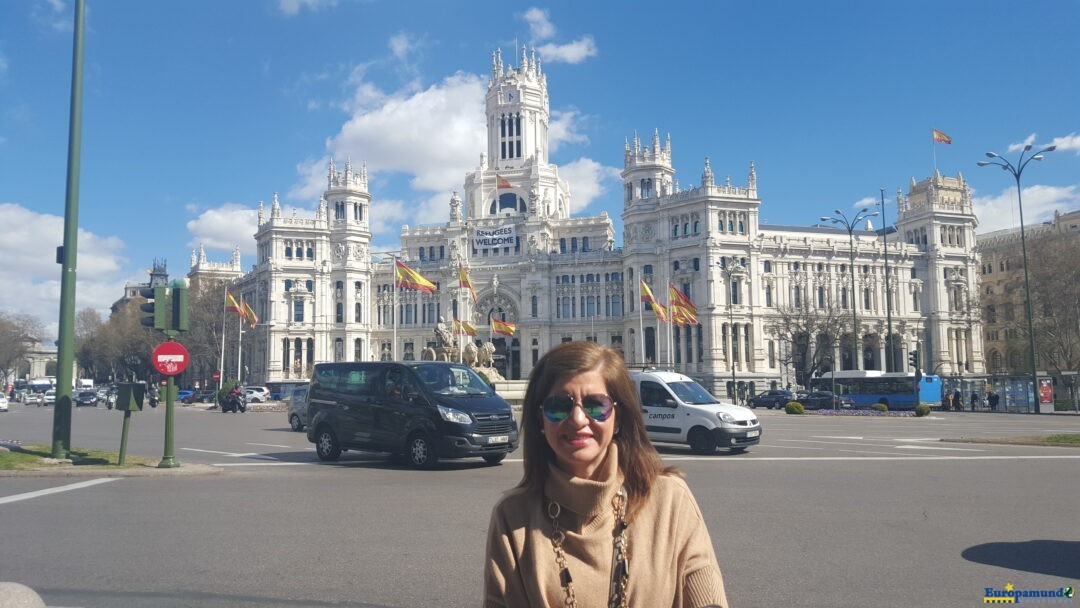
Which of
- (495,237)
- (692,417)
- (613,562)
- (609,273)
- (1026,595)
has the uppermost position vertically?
(495,237)

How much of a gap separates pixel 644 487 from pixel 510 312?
8593 cm

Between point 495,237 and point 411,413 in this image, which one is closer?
point 411,413

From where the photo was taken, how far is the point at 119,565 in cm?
755

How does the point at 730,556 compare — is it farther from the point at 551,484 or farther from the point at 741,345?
the point at 741,345

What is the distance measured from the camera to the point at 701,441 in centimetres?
1844

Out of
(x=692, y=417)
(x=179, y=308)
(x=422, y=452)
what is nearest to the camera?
(x=179, y=308)

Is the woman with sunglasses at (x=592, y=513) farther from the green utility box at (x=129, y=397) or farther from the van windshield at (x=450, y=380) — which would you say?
the green utility box at (x=129, y=397)

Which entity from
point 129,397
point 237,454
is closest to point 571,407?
point 129,397

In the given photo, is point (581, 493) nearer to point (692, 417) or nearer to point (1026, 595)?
point (1026, 595)

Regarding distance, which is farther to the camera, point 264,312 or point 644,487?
point 264,312

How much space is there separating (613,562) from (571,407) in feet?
1.78

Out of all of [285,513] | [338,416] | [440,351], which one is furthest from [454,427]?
[440,351]

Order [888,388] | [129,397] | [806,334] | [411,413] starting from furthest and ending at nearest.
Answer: [806,334]
[888,388]
[411,413]
[129,397]

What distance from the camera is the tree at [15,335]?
3481 inches
